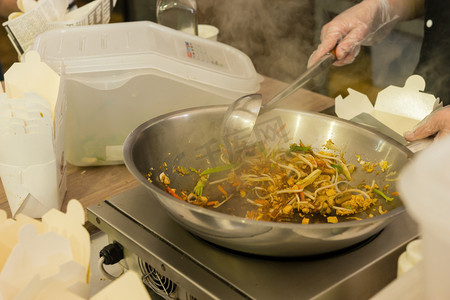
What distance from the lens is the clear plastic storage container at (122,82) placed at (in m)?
1.37

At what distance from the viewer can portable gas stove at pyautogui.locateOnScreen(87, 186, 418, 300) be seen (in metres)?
0.86

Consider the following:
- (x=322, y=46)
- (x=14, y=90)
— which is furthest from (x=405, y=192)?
(x=322, y=46)

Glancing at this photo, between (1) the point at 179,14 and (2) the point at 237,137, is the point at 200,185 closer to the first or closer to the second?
(2) the point at 237,137

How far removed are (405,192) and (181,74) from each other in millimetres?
1092

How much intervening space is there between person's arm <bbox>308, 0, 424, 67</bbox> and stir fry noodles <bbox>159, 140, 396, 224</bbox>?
0.54 meters

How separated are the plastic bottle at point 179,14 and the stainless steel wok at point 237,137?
2.68ft

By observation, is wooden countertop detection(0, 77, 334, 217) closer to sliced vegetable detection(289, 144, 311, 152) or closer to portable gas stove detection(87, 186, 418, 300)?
portable gas stove detection(87, 186, 418, 300)

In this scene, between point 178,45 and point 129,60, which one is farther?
point 178,45

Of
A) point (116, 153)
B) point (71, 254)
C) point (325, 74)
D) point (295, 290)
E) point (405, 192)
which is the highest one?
point (405, 192)

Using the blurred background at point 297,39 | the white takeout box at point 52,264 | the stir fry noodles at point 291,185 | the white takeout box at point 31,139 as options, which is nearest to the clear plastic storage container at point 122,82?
the white takeout box at point 31,139

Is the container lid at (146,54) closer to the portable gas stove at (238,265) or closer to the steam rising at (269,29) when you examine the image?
the portable gas stove at (238,265)

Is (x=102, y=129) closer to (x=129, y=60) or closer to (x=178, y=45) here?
(x=129, y=60)

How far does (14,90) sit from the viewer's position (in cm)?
118

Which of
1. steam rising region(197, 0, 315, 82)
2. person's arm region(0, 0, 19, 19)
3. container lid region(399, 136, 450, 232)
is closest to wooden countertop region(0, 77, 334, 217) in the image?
container lid region(399, 136, 450, 232)
